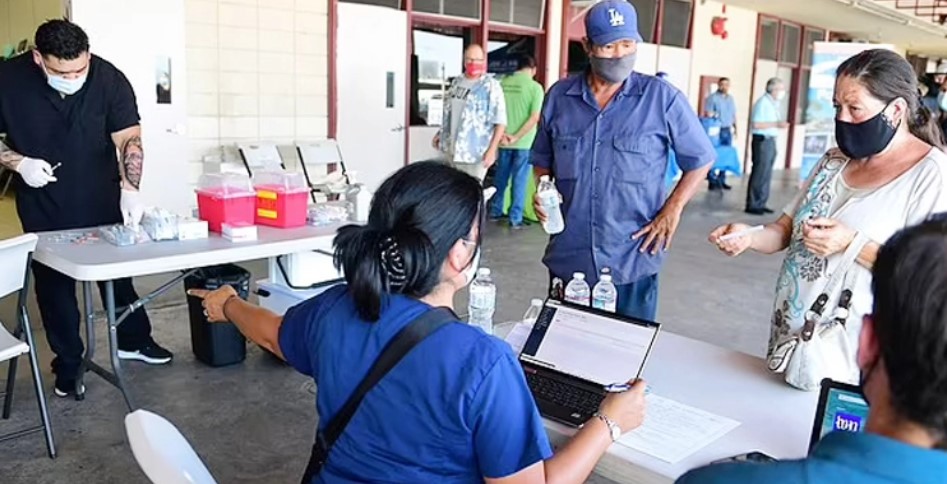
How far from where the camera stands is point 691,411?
1671mm

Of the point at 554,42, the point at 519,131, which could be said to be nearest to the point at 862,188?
the point at 519,131

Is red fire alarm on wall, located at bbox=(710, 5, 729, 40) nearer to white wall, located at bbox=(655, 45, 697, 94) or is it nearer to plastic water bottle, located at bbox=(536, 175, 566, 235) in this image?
white wall, located at bbox=(655, 45, 697, 94)

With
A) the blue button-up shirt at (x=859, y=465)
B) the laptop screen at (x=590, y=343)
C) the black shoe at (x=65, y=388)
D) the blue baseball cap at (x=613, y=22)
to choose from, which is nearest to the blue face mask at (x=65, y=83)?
the black shoe at (x=65, y=388)

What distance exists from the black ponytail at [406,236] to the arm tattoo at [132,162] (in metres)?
2.19

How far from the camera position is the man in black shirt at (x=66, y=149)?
10.0 feet

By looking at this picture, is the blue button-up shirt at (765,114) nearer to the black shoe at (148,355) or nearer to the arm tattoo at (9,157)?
the black shoe at (148,355)

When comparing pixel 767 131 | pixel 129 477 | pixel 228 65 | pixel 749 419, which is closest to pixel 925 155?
pixel 749 419

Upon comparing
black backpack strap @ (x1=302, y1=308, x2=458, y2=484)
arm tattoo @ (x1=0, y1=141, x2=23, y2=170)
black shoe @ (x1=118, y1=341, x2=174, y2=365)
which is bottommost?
black shoe @ (x1=118, y1=341, x2=174, y2=365)

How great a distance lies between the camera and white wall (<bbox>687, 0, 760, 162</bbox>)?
11320 mm

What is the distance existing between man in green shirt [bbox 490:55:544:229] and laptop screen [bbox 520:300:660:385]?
18.0 ft

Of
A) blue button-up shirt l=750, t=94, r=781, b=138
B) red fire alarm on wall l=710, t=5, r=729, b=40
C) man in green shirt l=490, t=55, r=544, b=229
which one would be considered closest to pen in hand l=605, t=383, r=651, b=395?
man in green shirt l=490, t=55, r=544, b=229

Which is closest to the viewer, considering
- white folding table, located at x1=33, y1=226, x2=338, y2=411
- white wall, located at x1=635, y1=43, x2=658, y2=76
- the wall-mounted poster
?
white folding table, located at x1=33, y1=226, x2=338, y2=411

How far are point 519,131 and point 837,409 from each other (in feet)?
20.0

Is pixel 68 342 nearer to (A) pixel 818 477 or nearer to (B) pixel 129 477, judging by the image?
(B) pixel 129 477
